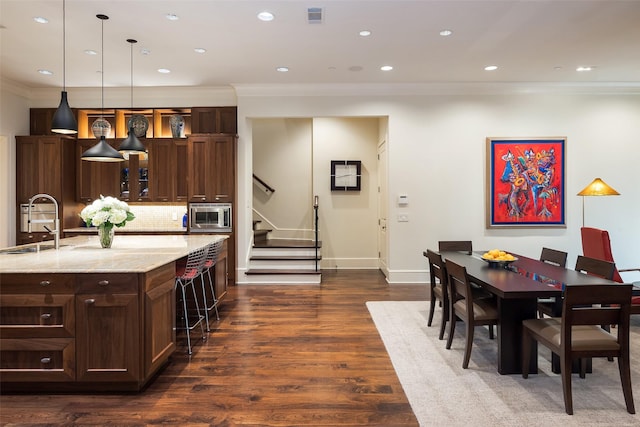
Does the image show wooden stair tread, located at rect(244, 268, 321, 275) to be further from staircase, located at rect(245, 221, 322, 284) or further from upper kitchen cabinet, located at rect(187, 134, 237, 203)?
upper kitchen cabinet, located at rect(187, 134, 237, 203)

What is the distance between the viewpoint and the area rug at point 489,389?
243 cm

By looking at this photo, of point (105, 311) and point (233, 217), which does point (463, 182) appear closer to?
point (233, 217)

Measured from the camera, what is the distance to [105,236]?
12.3 feet

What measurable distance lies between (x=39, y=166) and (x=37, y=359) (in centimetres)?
502

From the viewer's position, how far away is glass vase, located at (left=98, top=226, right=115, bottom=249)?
3730 millimetres

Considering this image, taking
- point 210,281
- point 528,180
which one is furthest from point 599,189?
point 210,281

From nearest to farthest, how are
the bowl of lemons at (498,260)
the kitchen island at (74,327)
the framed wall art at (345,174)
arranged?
the kitchen island at (74,327)
the bowl of lemons at (498,260)
the framed wall art at (345,174)

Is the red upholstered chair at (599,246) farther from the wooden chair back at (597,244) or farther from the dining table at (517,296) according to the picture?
the dining table at (517,296)

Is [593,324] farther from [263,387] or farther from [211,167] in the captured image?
[211,167]

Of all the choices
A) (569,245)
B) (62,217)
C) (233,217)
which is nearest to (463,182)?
(569,245)

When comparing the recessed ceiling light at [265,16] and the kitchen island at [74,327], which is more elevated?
the recessed ceiling light at [265,16]

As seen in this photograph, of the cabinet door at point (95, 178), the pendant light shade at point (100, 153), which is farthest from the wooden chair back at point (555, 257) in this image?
the cabinet door at point (95, 178)

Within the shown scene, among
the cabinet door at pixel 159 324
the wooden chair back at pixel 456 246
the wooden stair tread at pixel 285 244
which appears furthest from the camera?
the wooden stair tread at pixel 285 244

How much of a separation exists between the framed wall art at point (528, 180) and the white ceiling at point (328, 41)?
1.10 meters
